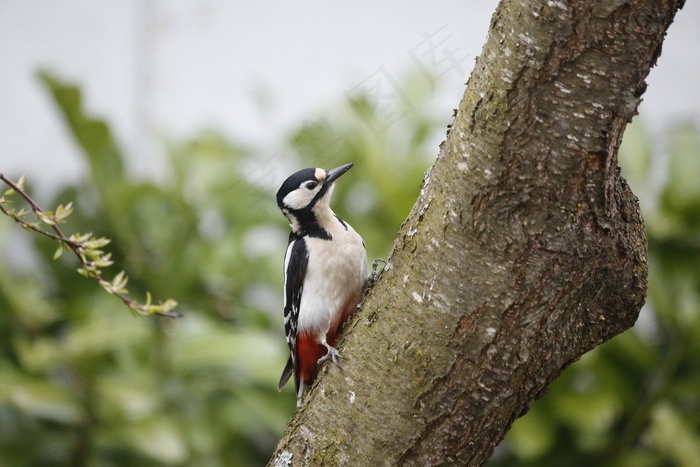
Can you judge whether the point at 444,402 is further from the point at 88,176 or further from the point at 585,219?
the point at 88,176

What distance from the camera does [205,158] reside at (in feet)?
15.1

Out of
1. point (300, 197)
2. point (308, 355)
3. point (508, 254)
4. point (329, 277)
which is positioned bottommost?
point (508, 254)

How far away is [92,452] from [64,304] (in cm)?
88

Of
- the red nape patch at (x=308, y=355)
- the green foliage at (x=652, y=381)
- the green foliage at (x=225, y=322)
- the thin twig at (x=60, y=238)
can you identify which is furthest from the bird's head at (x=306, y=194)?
the green foliage at (x=652, y=381)

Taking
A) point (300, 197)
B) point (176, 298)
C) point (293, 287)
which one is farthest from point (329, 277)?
point (176, 298)

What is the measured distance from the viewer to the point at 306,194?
290cm

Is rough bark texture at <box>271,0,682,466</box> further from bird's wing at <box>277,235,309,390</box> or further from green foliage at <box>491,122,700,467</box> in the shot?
green foliage at <box>491,122,700,467</box>

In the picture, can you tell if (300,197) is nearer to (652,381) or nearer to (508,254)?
(508,254)

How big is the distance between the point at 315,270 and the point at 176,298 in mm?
1552

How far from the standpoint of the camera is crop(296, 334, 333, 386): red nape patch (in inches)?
115

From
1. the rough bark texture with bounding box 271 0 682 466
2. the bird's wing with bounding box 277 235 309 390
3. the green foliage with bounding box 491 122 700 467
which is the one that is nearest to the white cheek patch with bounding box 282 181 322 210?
the bird's wing with bounding box 277 235 309 390

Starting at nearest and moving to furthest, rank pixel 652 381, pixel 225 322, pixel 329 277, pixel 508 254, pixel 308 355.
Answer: pixel 508 254
pixel 329 277
pixel 308 355
pixel 652 381
pixel 225 322

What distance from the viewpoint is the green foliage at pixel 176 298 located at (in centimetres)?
387

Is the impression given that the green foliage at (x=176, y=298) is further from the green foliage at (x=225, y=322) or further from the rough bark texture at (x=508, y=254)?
the rough bark texture at (x=508, y=254)
